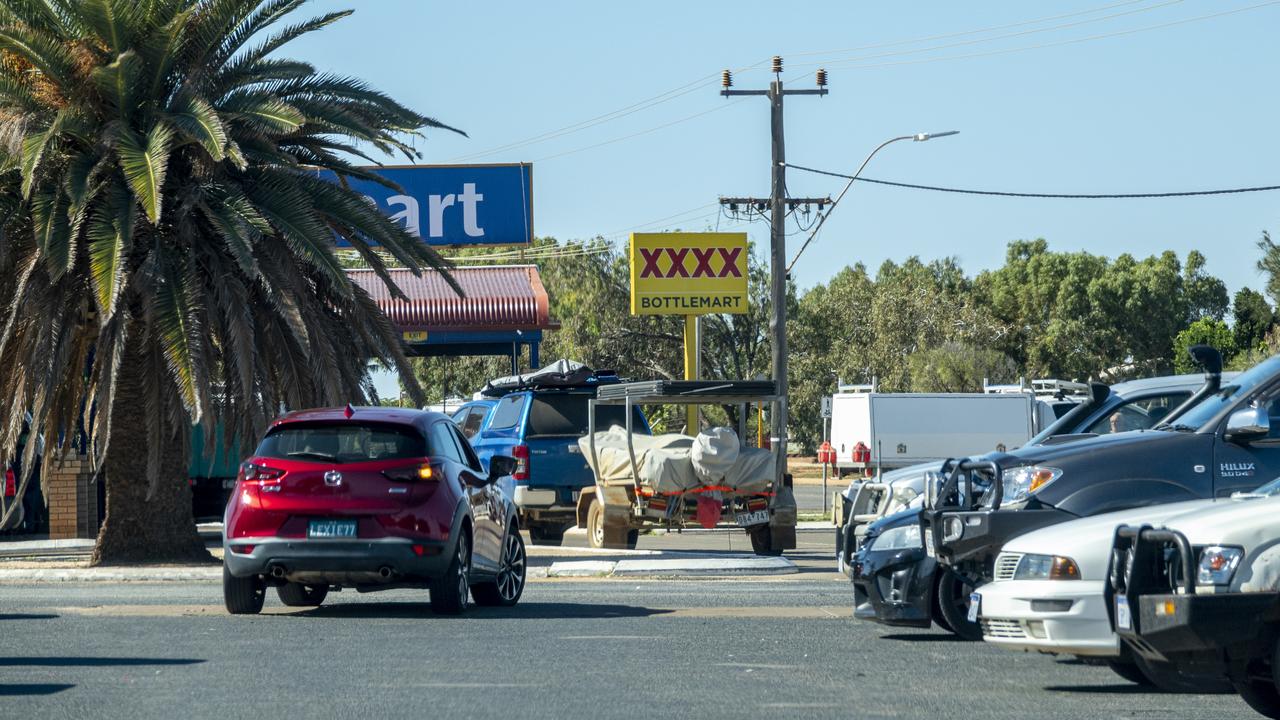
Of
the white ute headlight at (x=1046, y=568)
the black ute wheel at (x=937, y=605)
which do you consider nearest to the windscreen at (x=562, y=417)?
the black ute wheel at (x=937, y=605)

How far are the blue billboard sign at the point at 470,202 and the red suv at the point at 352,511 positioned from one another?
2374 centimetres

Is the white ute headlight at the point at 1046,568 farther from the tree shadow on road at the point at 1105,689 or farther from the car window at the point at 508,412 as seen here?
the car window at the point at 508,412

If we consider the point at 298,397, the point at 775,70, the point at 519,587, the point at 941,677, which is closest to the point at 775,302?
the point at 775,70

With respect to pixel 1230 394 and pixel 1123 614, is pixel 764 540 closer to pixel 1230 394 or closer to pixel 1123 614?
pixel 1230 394

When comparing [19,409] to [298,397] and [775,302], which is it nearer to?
[298,397]

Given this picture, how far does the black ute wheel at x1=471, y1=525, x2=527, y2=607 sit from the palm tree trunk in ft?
21.6

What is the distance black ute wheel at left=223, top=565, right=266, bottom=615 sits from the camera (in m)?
13.2

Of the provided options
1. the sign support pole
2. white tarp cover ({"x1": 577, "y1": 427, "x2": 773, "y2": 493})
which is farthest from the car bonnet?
the sign support pole

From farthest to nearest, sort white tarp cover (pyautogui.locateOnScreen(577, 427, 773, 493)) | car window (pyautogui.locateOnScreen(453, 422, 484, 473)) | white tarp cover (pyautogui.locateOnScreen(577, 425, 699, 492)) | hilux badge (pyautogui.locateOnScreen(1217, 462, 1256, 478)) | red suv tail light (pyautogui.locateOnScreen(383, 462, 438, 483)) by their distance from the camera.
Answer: white tarp cover (pyautogui.locateOnScreen(577, 425, 699, 492)) < white tarp cover (pyautogui.locateOnScreen(577, 427, 773, 493)) < car window (pyautogui.locateOnScreen(453, 422, 484, 473)) < red suv tail light (pyautogui.locateOnScreen(383, 462, 438, 483)) < hilux badge (pyautogui.locateOnScreen(1217, 462, 1256, 478))

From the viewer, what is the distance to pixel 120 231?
18.4 metres

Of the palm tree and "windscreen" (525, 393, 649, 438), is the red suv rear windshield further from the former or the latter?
"windscreen" (525, 393, 649, 438)

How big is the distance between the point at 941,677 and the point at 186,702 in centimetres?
406

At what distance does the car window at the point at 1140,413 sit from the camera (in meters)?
13.6

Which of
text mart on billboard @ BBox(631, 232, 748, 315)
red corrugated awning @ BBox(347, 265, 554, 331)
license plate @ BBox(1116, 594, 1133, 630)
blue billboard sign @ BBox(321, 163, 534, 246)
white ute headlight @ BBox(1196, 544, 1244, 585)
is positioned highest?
blue billboard sign @ BBox(321, 163, 534, 246)
